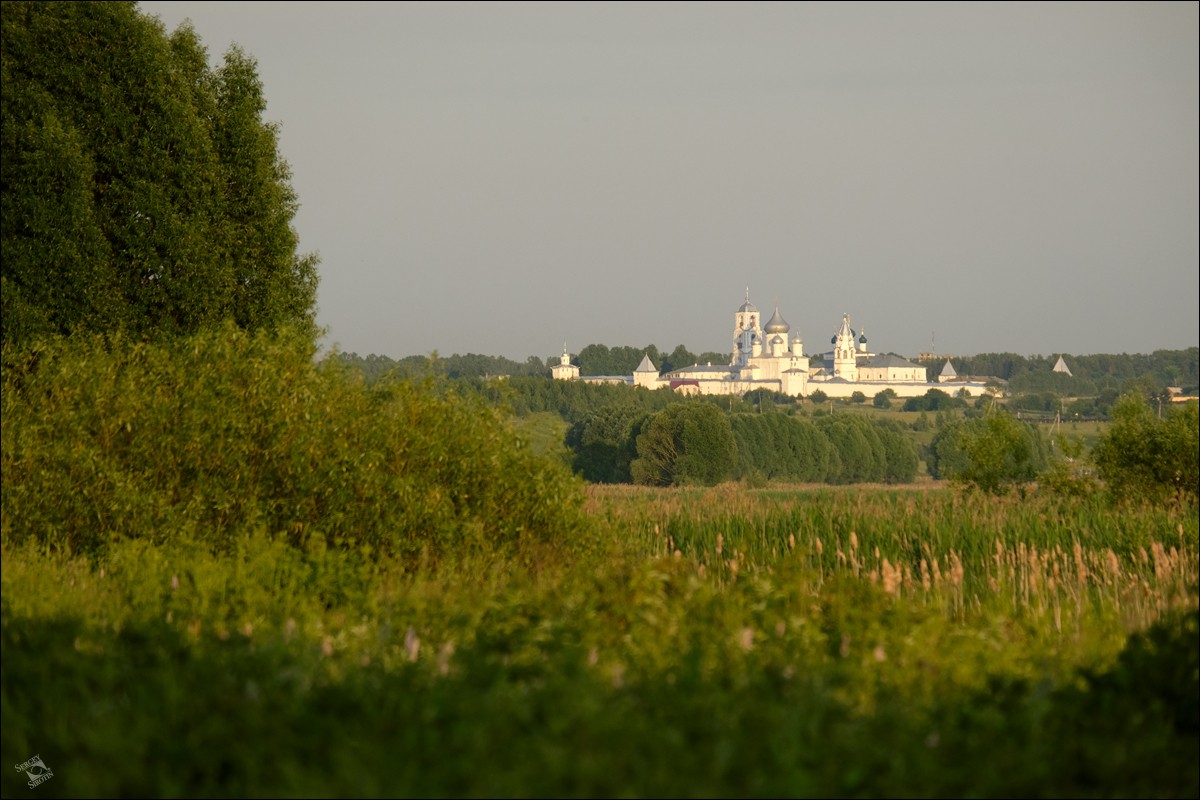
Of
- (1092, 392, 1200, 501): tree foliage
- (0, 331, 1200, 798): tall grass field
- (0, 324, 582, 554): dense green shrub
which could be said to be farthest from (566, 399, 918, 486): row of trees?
(0, 331, 1200, 798): tall grass field

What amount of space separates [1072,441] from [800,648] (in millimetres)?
19409

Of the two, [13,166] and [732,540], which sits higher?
[13,166]

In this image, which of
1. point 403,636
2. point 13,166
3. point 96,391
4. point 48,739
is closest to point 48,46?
point 13,166

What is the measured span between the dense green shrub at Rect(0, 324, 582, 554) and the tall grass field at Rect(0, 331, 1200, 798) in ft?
0.10

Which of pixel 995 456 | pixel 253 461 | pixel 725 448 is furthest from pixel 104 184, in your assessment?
pixel 725 448

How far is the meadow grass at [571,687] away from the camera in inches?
161

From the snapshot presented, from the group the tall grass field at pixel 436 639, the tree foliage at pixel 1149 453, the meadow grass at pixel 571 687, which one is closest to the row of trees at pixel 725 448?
the tree foliage at pixel 1149 453

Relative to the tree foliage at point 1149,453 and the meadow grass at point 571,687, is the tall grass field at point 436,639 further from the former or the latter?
the tree foliage at point 1149,453

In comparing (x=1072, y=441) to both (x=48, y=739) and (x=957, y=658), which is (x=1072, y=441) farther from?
A: (x=48, y=739)

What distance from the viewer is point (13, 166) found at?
16.3 meters

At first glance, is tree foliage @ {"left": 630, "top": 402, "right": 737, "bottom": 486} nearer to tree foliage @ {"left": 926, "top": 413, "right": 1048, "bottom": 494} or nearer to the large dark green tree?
tree foliage @ {"left": 926, "top": 413, "right": 1048, "bottom": 494}

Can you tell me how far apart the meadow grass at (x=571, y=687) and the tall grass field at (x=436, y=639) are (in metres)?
0.02

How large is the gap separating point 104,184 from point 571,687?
14920mm

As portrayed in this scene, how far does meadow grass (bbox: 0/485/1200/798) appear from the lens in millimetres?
4086
